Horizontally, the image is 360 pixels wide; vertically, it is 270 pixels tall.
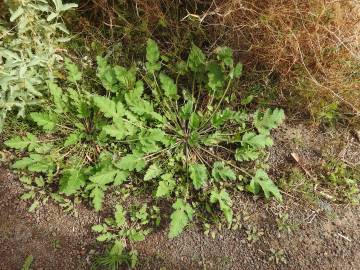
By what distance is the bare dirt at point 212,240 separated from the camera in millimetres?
2668

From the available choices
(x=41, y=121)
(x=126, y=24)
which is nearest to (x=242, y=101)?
(x=126, y=24)

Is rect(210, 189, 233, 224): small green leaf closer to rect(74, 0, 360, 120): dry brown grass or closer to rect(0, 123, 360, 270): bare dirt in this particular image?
rect(0, 123, 360, 270): bare dirt

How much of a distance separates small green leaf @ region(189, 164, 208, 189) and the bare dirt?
307 mm

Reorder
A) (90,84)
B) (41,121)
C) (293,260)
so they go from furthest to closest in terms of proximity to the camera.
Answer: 1. (90,84)
2. (41,121)
3. (293,260)

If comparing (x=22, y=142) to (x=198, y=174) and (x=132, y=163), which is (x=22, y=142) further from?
(x=198, y=174)

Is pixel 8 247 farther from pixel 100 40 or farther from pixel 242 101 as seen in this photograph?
pixel 242 101

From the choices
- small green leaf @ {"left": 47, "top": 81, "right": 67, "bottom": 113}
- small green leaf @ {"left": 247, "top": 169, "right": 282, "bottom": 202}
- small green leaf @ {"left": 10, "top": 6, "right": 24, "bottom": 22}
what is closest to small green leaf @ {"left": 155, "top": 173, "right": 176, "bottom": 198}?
small green leaf @ {"left": 247, "top": 169, "right": 282, "bottom": 202}

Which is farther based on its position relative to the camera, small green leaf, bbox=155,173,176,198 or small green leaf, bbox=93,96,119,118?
small green leaf, bbox=93,96,119,118

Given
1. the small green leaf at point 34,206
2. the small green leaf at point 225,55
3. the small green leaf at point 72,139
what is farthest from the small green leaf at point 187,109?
the small green leaf at point 34,206

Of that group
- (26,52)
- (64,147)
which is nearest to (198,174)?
(64,147)

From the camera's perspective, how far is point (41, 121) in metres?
2.87

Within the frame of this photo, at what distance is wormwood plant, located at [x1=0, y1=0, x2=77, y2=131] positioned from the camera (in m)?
2.56

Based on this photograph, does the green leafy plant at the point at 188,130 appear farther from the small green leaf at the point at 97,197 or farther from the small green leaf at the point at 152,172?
the small green leaf at the point at 97,197

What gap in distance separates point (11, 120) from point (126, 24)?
1.19 m
